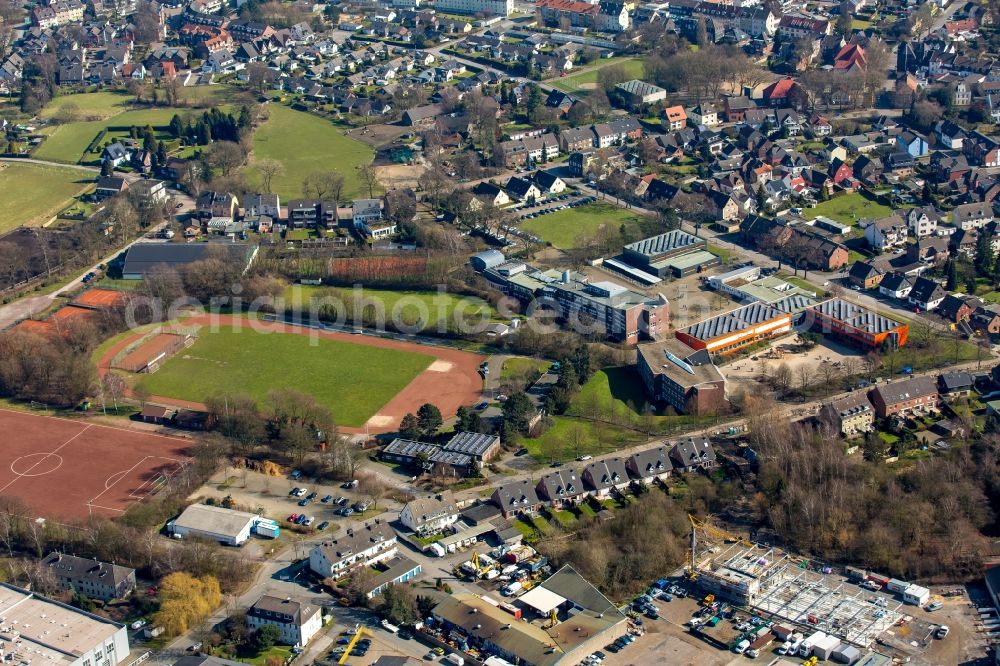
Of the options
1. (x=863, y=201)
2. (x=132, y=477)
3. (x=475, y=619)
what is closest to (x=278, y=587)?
(x=475, y=619)

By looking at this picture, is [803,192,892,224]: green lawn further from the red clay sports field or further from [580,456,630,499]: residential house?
the red clay sports field

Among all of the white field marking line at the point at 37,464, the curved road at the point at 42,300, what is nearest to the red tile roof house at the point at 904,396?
the white field marking line at the point at 37,464

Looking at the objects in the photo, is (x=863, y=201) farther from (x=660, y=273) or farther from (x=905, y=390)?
(x=905, y=390)

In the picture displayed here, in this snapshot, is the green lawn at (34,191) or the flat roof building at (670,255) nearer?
the flat roof building at (670,255)

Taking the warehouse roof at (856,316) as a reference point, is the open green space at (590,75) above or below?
above

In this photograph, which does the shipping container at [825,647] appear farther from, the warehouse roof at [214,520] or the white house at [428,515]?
the warehouse roof at [214,520]
